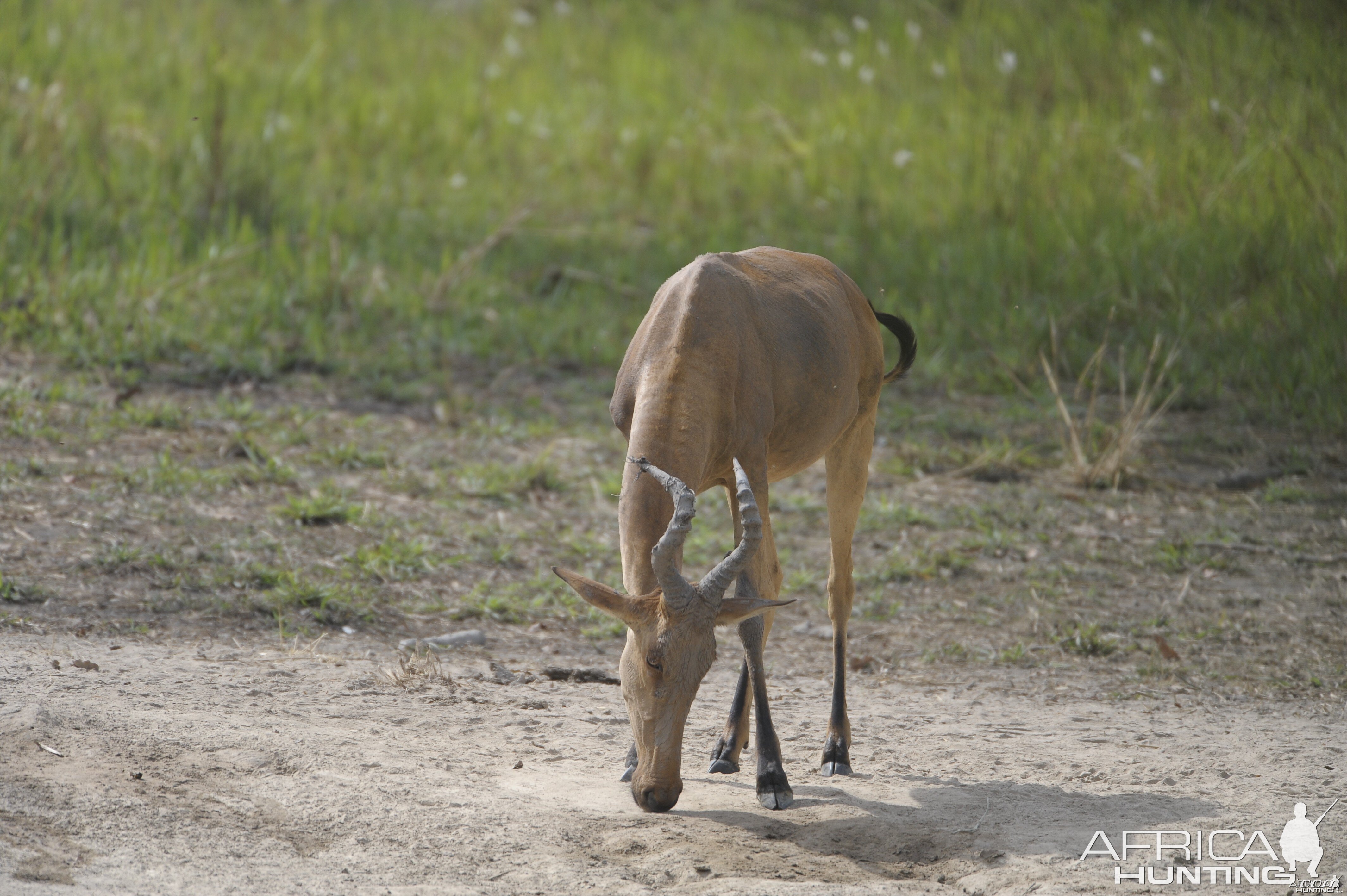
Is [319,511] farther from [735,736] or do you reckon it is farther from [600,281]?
[600,281]

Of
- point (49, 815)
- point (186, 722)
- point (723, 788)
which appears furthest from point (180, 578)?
point (723, 788)

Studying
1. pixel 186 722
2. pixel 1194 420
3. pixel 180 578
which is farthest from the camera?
pixel 1194 420

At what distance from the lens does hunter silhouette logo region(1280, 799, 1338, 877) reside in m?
3.93

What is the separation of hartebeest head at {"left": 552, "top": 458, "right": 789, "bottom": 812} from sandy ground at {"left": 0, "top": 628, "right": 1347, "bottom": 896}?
9.5 inches

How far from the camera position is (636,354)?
4.73 metres

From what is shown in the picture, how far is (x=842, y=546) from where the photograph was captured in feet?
18.2

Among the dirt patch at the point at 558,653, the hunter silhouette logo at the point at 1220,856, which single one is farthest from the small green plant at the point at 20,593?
the hunter silhouette logo at the point at 1220,856

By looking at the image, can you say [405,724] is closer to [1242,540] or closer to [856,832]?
[856,832]

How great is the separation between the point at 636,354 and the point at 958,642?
2.51 metres

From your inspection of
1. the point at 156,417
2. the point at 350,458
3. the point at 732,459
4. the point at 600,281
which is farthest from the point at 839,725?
the point at 600,281

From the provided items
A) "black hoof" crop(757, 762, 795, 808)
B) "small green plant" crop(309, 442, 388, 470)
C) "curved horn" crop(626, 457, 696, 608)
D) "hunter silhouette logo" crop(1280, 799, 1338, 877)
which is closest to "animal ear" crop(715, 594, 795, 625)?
"curved horn" crop(626, 457, 696, 608)

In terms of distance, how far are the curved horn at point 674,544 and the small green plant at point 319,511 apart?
3.32 metres

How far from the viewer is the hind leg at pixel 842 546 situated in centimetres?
501

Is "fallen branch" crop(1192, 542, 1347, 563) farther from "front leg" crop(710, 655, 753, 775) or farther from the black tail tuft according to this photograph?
"front leg" crop(710, 655, 753, 775)
